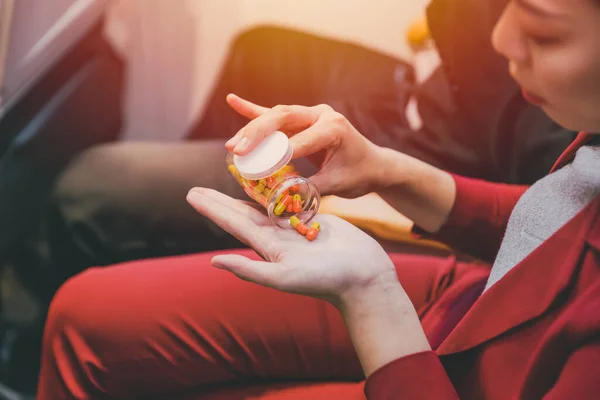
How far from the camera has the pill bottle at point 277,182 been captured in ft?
1.26

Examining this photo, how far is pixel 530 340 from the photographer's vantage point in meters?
0.36

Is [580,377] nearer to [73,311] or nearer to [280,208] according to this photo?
[280,208]

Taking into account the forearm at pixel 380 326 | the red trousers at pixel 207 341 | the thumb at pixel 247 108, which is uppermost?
the thumb at pixel 247 108

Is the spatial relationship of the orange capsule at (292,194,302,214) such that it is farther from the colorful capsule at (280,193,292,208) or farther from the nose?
the nose

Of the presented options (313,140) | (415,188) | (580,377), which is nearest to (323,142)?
(313,140)

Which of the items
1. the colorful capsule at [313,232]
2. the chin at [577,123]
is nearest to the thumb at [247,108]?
the colorful capsule at [313,232]

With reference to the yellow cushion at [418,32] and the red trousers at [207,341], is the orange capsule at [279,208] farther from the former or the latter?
the yellow cushion at [418,32]

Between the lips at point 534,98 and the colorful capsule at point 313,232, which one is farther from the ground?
the lips at point 534,98

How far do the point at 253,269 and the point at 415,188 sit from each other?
7.7 inches

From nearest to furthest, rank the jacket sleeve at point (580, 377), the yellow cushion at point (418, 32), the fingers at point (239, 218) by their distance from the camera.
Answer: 1. the jacket sleeve at point (580, 377)
2. the fingers at point (239, 218)
3. the yellow cushion at point (418, 32)

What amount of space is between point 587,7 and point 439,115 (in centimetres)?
31

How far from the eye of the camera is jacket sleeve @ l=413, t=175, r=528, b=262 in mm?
495

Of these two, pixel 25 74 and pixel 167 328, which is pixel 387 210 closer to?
pixel 167 328

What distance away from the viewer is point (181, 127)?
838 mm
